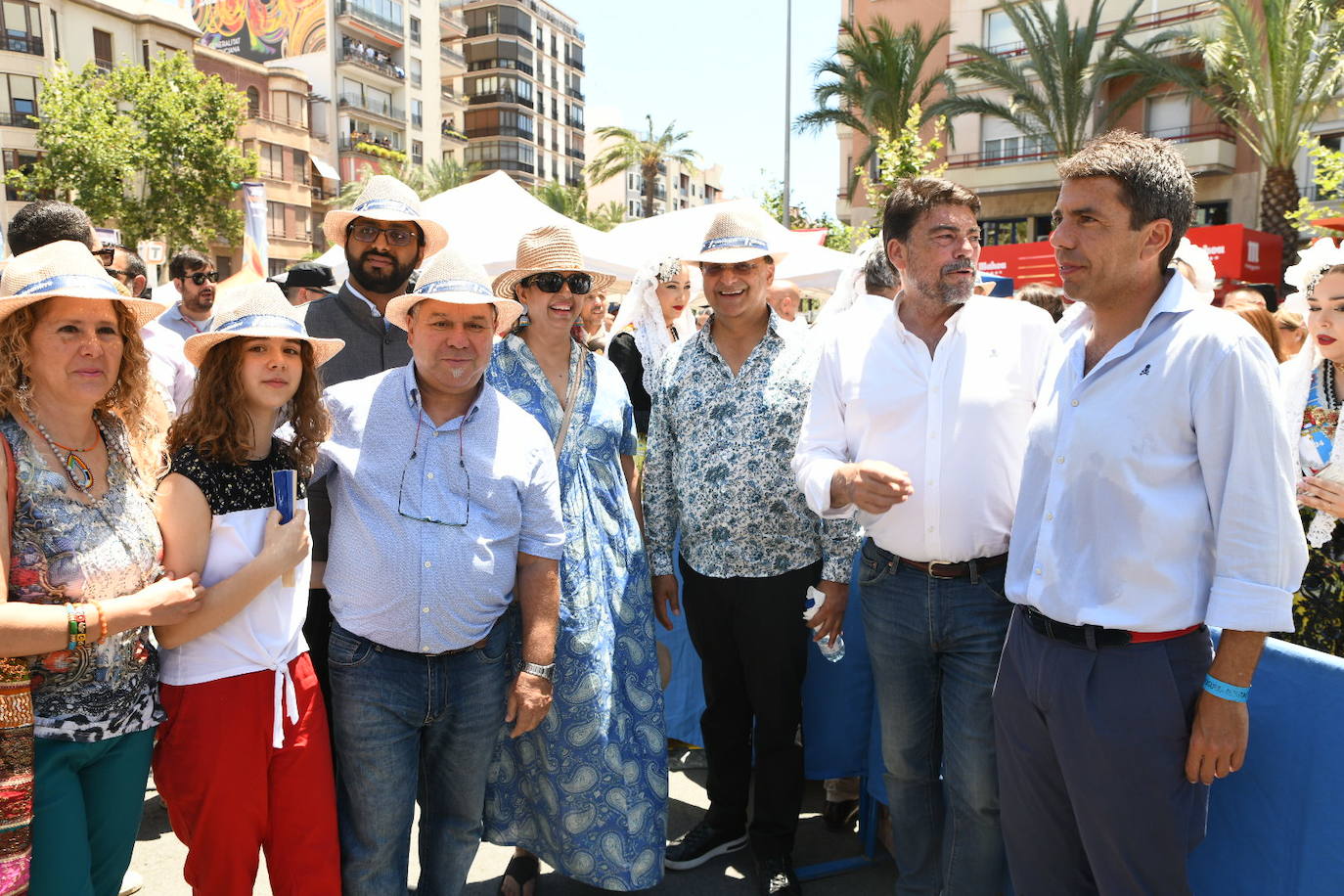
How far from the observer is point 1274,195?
68.9ft

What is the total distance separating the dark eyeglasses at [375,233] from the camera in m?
3.54

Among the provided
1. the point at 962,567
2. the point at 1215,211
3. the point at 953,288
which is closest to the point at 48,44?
the point at 1215,211

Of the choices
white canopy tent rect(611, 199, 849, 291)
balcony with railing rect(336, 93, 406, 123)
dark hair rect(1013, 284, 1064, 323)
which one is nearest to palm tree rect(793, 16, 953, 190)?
white canopy tent rect(611, 199, 849, 291)

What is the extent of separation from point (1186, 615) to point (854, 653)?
167 cm

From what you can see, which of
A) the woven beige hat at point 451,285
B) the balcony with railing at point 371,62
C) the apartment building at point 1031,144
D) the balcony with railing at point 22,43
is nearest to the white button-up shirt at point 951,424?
the woven beige hat at point 451,285

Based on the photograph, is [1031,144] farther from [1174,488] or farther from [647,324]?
[1174,488]

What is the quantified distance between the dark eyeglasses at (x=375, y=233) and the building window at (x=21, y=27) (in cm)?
4106

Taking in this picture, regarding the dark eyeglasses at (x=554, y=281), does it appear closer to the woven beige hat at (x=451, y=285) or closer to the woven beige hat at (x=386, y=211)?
the woven beige hat at (x=451, y=285)

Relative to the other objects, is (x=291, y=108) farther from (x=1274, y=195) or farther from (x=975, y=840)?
(x=975, y=840)

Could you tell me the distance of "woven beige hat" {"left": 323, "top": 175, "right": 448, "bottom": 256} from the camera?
3.49 metres

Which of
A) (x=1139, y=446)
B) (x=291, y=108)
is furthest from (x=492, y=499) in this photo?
(x=291, y=108)

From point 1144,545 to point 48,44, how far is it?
4421 centimetres

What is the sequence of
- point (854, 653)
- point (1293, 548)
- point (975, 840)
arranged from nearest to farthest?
1. point (1293, 548)
2. point (975, 840)
3. point (854, 653)

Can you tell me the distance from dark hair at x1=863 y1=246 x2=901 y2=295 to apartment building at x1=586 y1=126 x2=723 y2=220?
225 ft
